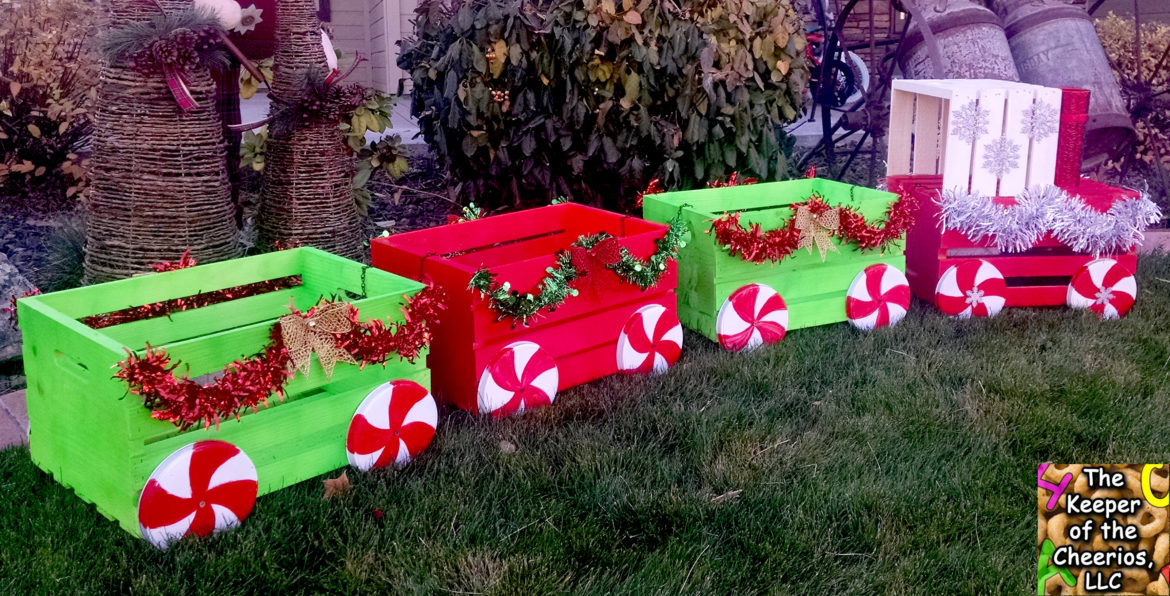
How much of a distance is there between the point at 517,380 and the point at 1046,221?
226 centimetres

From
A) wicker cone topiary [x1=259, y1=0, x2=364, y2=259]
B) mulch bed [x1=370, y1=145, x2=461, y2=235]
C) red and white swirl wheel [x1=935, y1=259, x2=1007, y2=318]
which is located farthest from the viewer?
mulch bed [x1=370, y1=145, x2=461, y2=235]

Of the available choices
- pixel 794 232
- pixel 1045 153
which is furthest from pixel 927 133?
pixel 794 232

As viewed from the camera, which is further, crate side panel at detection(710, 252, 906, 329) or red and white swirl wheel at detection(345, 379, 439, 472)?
crate side panel at detection(710, 252, 906, 329)

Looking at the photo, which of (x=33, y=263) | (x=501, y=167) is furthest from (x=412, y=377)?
(x=33, y=263)

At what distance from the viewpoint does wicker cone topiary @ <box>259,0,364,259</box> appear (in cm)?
396

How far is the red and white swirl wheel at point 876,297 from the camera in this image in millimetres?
3975

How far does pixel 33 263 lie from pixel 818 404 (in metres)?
3.37

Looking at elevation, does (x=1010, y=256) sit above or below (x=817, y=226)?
below

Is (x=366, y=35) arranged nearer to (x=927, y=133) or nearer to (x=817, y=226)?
(x=927, y=133)

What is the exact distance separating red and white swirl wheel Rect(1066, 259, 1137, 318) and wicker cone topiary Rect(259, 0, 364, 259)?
2965 millimetres

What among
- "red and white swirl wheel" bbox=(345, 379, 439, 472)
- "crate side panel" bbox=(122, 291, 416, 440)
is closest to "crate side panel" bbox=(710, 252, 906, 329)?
"red and white swirl wheel" bbox=(345, 379, 439, 472)

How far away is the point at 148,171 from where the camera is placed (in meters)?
3.67

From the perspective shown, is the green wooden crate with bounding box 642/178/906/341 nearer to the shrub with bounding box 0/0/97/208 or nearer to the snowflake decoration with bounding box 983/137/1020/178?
the snowflake decoration with bounding box 983/137/1020/178

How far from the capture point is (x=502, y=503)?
2664 millimetres
